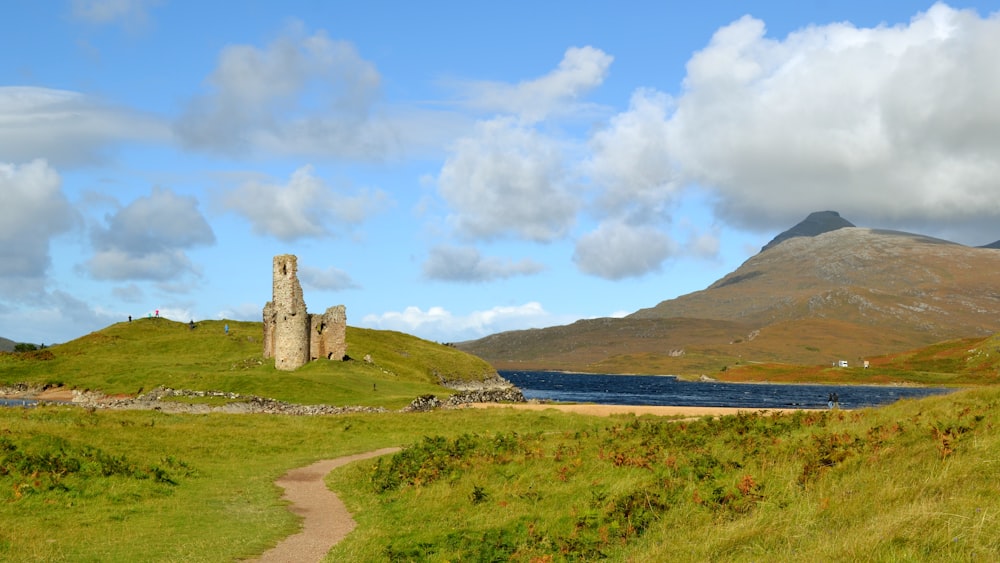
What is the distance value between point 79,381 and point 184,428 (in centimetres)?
4404

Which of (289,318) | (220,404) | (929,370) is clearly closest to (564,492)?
(220,404)

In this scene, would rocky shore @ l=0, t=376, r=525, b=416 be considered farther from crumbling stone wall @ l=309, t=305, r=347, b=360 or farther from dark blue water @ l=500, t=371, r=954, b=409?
dark blue water @ l=500, t=371, r=954, b=409

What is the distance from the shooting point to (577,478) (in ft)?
68.8

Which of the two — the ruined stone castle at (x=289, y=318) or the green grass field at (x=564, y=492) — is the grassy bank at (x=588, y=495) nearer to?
the green grass field at (x=564, y=492)

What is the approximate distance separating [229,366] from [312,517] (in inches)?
2316

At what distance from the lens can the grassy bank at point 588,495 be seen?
13.2 metres

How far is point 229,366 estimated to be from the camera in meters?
77.7

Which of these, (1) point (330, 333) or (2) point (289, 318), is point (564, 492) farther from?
(1) point (330, 333)

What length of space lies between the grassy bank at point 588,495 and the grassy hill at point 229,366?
3289cm

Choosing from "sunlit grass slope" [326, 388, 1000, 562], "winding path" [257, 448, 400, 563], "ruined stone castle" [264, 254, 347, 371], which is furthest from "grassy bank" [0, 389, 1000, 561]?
"ruined stone castle" [264, 254, 347, 371]

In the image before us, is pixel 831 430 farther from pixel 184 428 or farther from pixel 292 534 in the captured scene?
pixel 184 428

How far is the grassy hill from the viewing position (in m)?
66.2

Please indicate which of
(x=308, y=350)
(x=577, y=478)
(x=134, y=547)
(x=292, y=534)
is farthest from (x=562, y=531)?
(x=308, y=350)

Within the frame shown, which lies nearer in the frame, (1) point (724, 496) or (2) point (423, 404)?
(1) point (724, 496)
